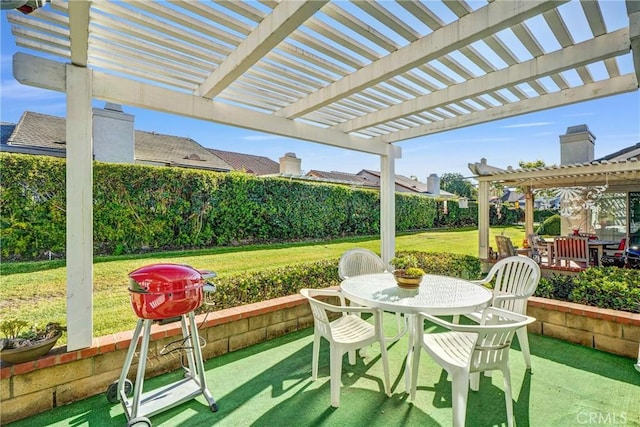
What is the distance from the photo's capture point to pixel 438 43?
247 centimetres

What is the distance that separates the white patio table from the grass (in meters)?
2.88

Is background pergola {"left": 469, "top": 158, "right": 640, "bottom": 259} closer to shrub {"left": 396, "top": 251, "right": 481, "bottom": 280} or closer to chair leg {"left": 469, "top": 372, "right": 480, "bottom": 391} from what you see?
shrub {"left": 396, "top": 251, "right": 481, "bottom": 280}

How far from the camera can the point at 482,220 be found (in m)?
8.17

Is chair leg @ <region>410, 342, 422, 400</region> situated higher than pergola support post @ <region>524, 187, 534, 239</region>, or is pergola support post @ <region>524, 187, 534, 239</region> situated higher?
pergola support post @ <region>524, 187, 534, 239</region>

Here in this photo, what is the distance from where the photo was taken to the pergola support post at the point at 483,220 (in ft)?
26.3

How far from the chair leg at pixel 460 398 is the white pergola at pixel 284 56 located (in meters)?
2.35

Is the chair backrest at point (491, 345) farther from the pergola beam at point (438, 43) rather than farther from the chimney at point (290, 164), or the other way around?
the chimney at point (290, 164)

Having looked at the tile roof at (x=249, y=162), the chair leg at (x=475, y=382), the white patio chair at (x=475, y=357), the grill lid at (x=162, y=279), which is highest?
the tile roof at (x=249, y=162)

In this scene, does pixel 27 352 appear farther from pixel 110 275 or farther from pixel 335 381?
pixel 110 275

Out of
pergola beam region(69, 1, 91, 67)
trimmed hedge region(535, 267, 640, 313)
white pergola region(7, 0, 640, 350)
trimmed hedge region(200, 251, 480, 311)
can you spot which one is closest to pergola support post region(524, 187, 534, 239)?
trimmed hedge region(200, 251, 480, 311)

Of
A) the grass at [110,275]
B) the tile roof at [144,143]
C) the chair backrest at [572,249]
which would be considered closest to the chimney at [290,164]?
the tile roof at [144,143]

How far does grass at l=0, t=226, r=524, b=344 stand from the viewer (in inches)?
163

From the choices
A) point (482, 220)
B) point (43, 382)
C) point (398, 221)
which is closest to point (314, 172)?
point (398, 221)

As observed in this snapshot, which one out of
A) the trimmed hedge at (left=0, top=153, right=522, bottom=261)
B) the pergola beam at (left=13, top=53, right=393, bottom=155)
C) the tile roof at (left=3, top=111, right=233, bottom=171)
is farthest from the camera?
the tile roof at (left=3, top=111, right=233, bottom=171)
